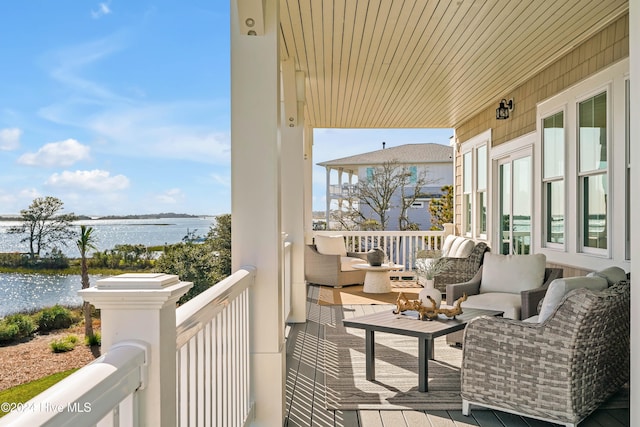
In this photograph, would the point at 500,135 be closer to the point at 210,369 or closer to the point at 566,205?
the point at 566,205

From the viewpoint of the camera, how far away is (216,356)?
7.32ft

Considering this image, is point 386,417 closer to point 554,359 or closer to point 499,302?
point 554,359

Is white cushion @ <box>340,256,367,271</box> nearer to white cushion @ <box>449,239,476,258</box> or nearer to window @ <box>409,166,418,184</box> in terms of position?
white cushion @ <box>449,239,476,258</box>

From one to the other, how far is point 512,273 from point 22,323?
4459 mm

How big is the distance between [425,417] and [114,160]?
500cm

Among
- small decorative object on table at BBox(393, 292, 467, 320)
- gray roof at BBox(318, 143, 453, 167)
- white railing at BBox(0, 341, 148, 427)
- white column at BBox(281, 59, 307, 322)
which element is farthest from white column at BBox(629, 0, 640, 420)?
gray roof at BBox(318, 143, 453, 167)

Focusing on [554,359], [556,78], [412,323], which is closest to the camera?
[554,359]

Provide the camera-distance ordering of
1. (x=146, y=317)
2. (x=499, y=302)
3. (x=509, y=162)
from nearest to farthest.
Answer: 1. (x=146, y=317)
2. (x=499, y=302)
3. (x=509, y=162)

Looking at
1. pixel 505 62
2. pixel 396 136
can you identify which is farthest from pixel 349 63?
pixel 396 136

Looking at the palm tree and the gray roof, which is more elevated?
the gray roof

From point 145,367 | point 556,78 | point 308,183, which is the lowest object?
→ point 145,367

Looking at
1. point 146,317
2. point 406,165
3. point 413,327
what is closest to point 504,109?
point 413,327

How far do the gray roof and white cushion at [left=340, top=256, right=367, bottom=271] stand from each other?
8.44 meters

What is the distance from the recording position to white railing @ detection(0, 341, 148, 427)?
0.83 meters
